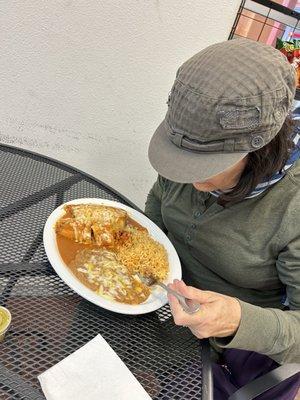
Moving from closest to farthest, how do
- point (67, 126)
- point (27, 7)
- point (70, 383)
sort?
point (70, 383) → point (27, 7) → point (67, 126)

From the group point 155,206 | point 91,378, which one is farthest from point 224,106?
point 155,206

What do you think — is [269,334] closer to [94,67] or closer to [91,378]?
[91,378]

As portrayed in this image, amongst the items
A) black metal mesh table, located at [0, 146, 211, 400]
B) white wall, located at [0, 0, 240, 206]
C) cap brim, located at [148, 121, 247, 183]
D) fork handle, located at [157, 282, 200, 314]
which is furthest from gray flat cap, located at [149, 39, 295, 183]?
white wall, located at [0, 0, 240, 206]

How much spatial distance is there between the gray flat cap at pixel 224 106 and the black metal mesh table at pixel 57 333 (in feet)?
1.26

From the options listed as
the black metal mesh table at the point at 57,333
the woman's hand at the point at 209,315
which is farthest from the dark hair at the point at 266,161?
the black metal mesh table at the point at 57,333

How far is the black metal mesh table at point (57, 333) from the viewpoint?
30.2 inches

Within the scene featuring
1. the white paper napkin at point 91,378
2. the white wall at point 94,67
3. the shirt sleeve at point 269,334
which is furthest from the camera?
the white wall at point 94,67

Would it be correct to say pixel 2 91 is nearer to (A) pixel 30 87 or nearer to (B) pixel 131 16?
(A) pixel 30 87

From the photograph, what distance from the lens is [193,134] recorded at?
0.78 meters

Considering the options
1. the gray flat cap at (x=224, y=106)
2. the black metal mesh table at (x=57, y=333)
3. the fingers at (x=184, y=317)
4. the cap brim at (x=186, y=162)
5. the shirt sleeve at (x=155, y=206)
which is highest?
the gray flat cap at (x=224, y=106)

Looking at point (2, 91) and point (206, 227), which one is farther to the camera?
point (2, 91)

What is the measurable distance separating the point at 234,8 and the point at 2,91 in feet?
3.95

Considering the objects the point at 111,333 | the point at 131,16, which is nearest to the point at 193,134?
the point at 111,333

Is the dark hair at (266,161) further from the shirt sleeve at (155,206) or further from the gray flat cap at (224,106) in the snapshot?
the shirt sleeve at (155,206)
